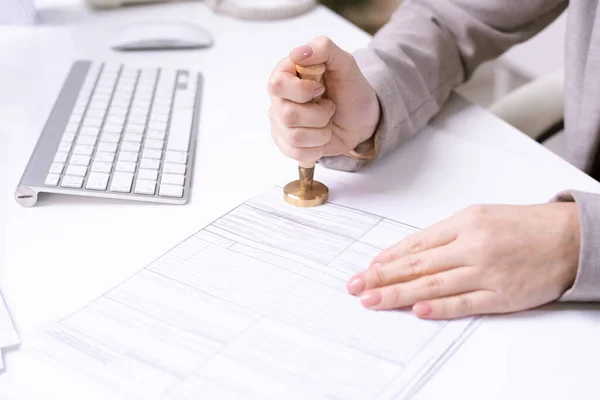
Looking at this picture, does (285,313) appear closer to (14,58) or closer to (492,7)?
(492,7)

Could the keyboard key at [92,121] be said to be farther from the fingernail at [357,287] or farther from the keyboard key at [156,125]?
the fingernail at [357,287]

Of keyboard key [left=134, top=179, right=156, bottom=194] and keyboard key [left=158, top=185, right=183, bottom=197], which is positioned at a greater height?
keyboard key [left=134, top=179, right=156, bottom=194]

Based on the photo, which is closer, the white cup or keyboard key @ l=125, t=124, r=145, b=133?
keyboard key @ l=125, t=124, r=145, b=133

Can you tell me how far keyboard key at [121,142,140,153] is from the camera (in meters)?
0.81

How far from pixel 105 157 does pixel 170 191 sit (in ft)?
0.32

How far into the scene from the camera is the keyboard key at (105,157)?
0.79 m

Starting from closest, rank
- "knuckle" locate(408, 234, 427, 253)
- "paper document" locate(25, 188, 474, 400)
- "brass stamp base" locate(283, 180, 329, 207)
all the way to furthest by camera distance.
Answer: "paper document" locate(25, 188, 474, 400) → "knuckle" locate(408, 234, 427, 253) → "brass stamp base" locate(283, 180, 329, 207)

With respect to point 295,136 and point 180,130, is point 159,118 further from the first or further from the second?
point 295,136

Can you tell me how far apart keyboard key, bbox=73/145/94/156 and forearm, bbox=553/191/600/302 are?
0.53 metres

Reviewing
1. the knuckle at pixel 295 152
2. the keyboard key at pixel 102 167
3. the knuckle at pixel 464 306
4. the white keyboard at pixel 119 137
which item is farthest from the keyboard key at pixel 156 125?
the knuckle at pixel 464 306

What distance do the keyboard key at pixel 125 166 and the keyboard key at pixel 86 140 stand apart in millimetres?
56

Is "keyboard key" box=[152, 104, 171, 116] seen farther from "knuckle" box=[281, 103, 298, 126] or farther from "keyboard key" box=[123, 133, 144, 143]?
"knuckle" box=[281, 103, 298, 126]

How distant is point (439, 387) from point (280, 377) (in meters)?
0.12

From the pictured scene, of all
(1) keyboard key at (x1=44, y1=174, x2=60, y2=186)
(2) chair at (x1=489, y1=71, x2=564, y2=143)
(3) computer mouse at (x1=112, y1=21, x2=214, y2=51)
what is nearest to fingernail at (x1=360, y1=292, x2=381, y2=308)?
(1) keyboard key at (x1=44, y1=174, x2=60, y2=186)
